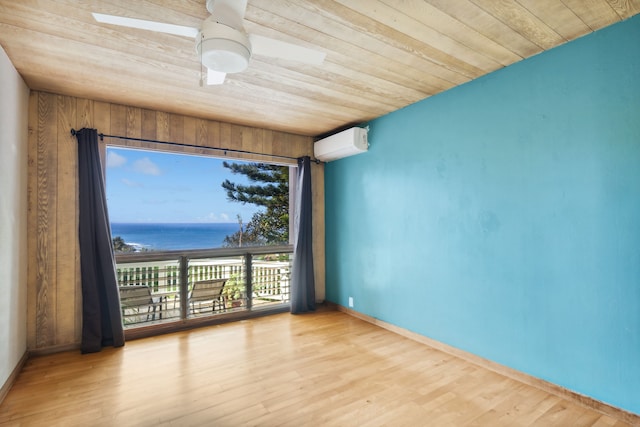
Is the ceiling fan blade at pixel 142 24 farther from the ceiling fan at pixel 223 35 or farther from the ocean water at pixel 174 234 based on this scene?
the ocean water at pixel 174 234

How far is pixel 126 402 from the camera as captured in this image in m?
2.15

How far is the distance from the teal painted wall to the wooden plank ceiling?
29cm

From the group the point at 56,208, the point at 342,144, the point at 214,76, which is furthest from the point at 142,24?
the point at 342,144

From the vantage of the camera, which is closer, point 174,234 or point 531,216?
point 531,216

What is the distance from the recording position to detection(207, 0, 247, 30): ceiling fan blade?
1.59 metres

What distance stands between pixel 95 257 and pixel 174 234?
98 centimetres

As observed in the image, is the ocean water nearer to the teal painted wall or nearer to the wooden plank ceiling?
the wooden plank ceiling

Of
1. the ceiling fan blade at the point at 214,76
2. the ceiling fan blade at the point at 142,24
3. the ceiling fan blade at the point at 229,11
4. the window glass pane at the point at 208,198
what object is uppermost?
the ceiling fan blade at the point at 229,11

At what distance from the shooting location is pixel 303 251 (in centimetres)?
431

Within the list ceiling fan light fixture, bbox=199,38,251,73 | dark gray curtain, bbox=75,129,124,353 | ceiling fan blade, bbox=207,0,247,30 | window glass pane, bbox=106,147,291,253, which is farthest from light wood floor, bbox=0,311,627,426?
ceiling fan blade, bbox=207,0,247,30

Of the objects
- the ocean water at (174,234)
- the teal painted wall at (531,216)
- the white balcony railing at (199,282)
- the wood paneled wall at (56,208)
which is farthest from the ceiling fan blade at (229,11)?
the white balcony railing at (199,282)

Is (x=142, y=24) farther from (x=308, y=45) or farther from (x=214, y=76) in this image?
(x=308, y=45)

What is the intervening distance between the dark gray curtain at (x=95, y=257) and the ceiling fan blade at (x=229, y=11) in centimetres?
224

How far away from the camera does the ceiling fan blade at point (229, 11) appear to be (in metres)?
1.59
